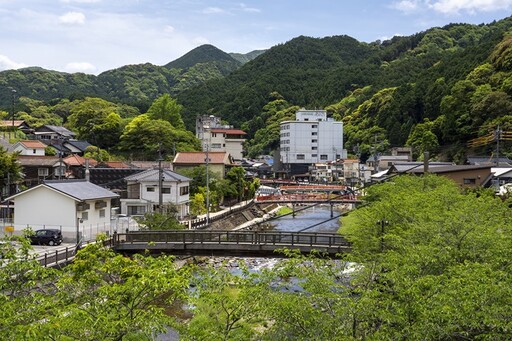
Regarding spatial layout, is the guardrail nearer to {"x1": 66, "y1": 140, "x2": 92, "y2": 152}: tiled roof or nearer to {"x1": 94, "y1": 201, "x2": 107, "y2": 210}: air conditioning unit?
{"x1": 94, "y1": 201, "x2": 107, "y2": 210}: air conditioning unit

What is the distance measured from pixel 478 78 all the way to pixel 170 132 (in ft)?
133

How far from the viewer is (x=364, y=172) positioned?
70.6 m

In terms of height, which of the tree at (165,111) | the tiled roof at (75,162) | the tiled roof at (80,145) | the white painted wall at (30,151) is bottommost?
the tiled roof at (75,162)

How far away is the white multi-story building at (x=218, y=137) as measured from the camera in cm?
7806

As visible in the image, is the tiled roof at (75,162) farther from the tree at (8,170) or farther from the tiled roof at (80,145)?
the tree at (8,170)

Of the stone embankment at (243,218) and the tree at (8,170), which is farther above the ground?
the tree at (8,170)

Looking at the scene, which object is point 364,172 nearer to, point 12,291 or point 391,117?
point 391,117

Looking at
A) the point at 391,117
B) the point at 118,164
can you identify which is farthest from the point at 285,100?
the point at 118,164

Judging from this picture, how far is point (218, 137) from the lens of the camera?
79.3 metres

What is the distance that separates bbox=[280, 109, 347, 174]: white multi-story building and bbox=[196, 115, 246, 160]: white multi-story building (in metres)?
9.58

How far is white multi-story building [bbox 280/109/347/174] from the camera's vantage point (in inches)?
3487

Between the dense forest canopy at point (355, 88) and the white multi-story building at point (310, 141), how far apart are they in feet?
12.0

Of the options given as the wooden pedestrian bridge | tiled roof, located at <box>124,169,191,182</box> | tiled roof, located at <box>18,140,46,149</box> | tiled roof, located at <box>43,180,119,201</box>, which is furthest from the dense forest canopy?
tiled roof, located at <box>43,180,119,201</box>

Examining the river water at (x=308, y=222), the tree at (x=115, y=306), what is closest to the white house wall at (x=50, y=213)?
the tree at (x=115, y=306)
